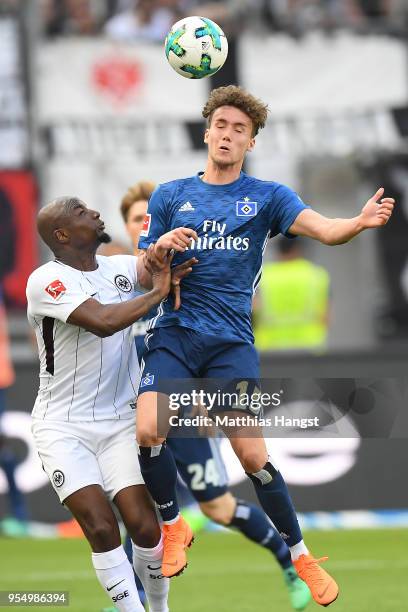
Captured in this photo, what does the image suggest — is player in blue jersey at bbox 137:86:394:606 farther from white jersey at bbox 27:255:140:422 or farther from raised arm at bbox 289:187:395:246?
white jersey at bbox 27:255:140:422

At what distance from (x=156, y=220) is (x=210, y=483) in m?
2.18

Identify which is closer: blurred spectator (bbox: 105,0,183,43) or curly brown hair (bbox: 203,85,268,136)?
curly brown hair (bbox: 203,85,268,136)

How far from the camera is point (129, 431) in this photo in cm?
731

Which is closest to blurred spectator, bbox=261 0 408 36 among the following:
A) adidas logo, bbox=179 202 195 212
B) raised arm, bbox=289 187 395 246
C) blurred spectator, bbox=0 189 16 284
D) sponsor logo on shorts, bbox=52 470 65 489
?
blurred spectator, bbox=0 189 16 284

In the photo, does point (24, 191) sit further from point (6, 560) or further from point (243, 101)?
point (243, 101)

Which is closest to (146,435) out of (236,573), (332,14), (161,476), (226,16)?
(161,476)

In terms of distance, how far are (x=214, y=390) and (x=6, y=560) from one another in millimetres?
4321

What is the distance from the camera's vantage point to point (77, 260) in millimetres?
7383

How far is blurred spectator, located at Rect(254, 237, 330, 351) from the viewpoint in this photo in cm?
1305

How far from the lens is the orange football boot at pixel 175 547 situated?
7047 millimetres

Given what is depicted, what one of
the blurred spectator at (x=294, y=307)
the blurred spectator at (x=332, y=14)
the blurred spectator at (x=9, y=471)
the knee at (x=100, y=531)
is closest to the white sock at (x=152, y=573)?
the knee at (x=100, y=531)

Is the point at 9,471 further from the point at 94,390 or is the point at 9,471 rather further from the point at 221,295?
the point at 221,295

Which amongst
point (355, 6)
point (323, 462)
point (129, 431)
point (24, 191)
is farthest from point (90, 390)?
point (355, 6)

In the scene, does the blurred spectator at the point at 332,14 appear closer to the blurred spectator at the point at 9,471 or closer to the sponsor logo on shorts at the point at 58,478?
the blurred spectator at the point at 9,471
